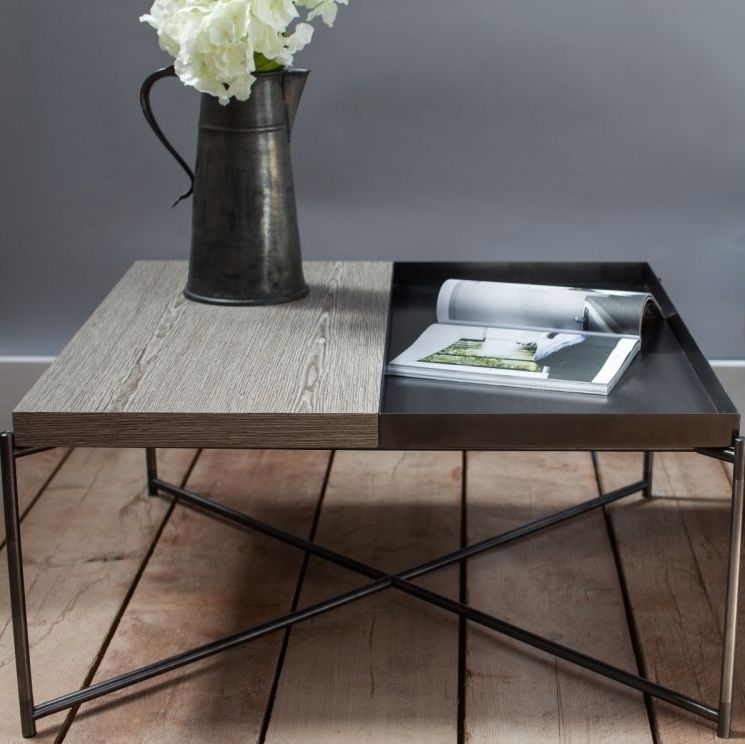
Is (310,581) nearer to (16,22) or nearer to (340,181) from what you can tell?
(340,181)

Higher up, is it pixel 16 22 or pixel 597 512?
pixel 16 22

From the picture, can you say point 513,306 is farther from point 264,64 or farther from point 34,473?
point 34,473

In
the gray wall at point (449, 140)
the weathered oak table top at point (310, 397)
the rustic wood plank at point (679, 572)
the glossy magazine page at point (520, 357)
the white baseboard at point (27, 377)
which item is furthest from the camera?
the white baseboard at point (27, 377)

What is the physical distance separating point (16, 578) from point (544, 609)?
767 mm

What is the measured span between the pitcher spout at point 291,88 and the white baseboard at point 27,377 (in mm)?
982

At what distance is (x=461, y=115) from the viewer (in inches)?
87.0

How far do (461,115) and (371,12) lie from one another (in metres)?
0.26

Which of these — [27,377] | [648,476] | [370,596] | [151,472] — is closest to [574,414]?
[370,596]

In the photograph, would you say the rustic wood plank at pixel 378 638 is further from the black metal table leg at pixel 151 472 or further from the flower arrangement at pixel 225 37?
the flower arrangement at pixel 225 37

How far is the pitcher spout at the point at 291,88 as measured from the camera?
160 cm

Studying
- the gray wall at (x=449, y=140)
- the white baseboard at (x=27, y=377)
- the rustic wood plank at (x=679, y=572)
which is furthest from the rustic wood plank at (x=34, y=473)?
the rustic wood plank at (x=679, y=572)

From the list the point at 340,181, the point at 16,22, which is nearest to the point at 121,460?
the point at 340,181

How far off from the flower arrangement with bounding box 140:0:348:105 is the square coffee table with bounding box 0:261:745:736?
12.6 inches

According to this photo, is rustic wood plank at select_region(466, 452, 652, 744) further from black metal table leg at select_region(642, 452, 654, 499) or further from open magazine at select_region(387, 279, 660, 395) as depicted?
open magazine at select_region(387, 279, 660, 395)
